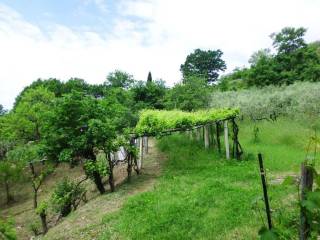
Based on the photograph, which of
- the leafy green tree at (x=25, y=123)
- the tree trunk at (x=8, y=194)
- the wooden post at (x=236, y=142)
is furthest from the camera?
the leafy green tree at (x=25, y=123)

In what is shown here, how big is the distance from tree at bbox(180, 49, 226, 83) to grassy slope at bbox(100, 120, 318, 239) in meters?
42.3

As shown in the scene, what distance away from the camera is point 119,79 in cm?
3738

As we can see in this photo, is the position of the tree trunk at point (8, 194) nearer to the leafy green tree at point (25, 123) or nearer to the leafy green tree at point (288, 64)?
the leafy green tree at point (25, 123)

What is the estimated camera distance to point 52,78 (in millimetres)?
39625

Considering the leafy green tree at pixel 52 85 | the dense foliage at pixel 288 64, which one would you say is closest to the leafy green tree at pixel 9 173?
the leafy green tree at pixel 52 85

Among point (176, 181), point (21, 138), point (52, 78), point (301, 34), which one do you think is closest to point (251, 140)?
point (176, 181)

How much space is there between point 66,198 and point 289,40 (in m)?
25.6

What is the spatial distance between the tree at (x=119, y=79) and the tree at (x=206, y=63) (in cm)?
1934

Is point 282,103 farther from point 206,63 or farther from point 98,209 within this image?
point 206,63

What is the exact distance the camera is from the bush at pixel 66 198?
1184 cm

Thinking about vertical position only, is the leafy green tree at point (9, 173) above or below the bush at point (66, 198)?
above

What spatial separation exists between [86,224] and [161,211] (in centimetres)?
209

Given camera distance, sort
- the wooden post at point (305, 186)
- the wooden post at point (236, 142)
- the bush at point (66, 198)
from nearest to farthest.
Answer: the wooden post at point (305, 186)
the bush at point (66, 198)
the wooden post at point (236, 142)

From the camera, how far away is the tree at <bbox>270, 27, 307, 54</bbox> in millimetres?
29453
